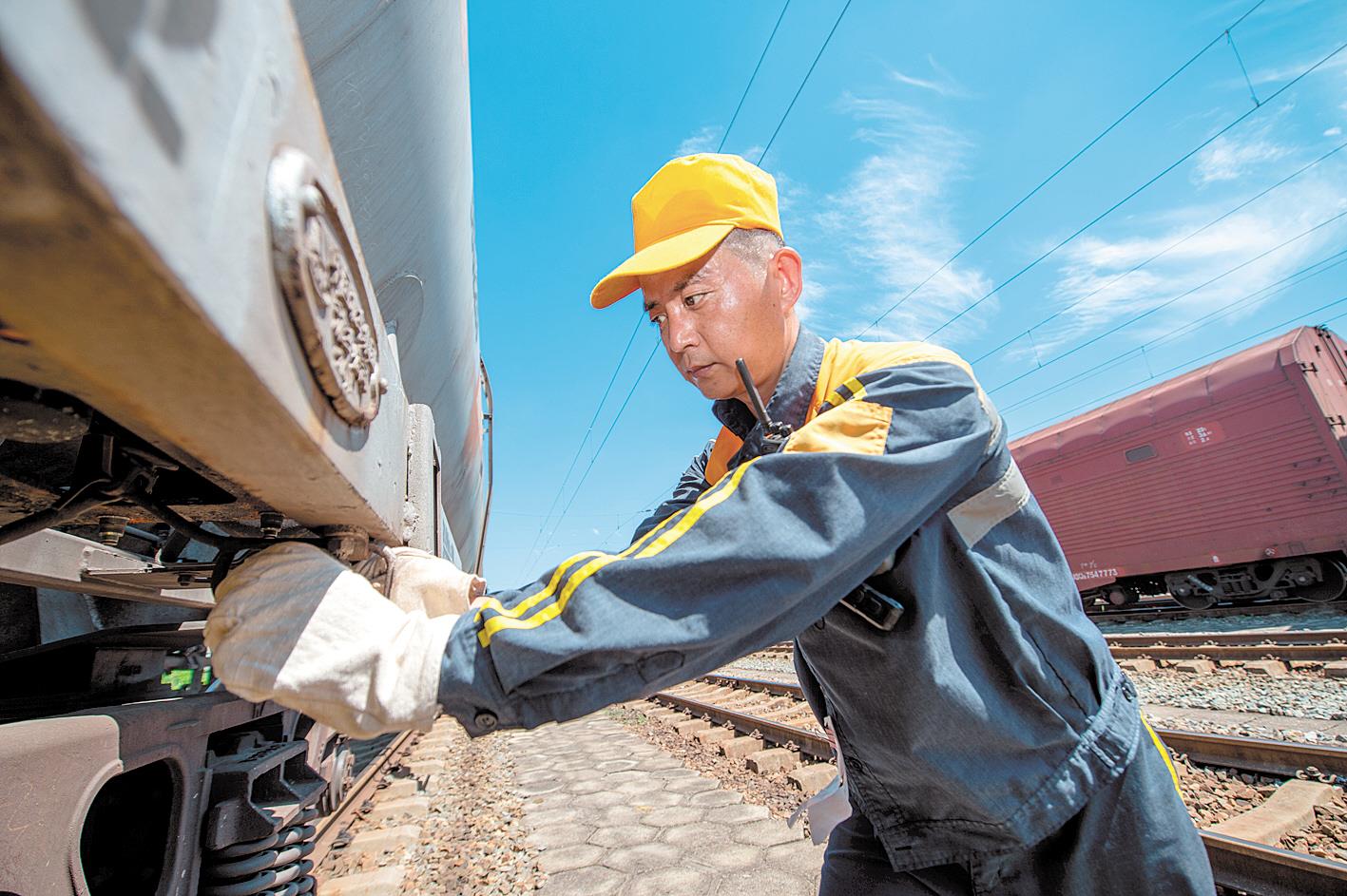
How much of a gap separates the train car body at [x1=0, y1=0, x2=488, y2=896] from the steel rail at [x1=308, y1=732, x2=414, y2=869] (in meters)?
1.01

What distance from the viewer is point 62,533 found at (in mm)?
1810

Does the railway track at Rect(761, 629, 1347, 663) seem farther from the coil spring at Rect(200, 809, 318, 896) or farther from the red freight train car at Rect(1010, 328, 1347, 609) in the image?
the coil spring at Rect(200, 809, 318, 896)

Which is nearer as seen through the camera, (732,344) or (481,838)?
(732,344)

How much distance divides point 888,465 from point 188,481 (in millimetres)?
1132

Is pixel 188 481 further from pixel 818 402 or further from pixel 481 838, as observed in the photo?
pixel 481 838

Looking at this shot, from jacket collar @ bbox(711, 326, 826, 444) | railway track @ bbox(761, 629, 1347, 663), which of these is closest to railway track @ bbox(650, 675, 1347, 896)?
railway track @ bbox(761, 629, 1347, 663)

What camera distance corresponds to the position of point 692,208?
1.66 meters

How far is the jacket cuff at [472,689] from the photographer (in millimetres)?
935

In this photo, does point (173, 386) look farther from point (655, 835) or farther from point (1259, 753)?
point (1259, 753)

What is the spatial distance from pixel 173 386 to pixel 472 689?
1.69 ft

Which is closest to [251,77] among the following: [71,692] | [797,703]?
[71,692]

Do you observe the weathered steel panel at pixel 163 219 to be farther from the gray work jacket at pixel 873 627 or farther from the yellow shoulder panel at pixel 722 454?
the yellow shoulder panel at pixel 722 454

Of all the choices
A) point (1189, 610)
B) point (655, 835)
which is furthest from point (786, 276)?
point (1189, 610)

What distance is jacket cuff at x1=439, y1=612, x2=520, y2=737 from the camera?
3.07ft
